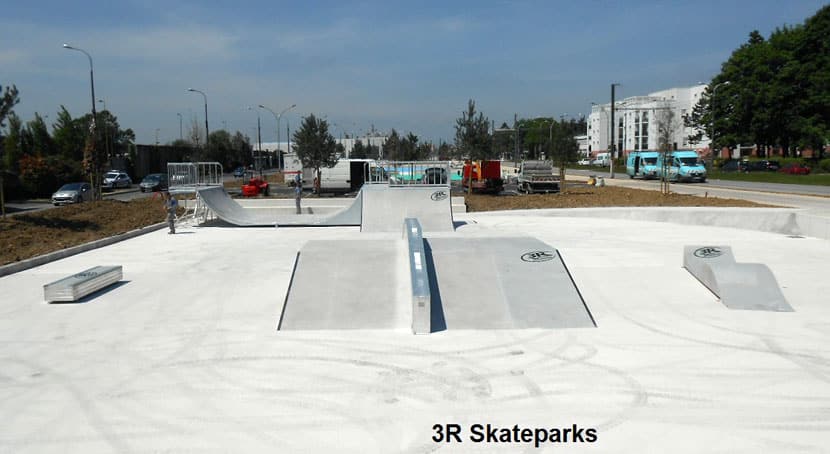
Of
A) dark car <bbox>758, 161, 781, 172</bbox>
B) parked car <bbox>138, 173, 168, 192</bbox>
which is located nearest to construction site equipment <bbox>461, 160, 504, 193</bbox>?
parked car <bbox>138, 173, 168, 192</bbox>

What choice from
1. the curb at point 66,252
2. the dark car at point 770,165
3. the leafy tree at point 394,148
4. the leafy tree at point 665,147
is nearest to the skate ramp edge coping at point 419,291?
the curb at point 66,252

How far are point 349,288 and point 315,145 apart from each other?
26996 millimetres

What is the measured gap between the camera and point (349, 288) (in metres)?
10.3

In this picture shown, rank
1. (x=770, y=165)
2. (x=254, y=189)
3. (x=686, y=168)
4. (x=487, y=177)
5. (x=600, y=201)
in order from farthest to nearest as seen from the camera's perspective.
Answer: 1. (x=770, y=165)
2. (x=686, y=168)
3. (x=254, y=189)
4. (x=487, y=177)
5. (x=600, y=201)

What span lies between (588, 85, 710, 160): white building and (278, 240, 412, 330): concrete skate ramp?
94.8 meters

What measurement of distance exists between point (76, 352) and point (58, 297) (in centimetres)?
284

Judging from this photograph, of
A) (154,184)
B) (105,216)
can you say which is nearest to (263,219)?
(105,216)

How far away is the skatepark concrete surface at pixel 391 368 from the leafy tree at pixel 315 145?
78.0 ft

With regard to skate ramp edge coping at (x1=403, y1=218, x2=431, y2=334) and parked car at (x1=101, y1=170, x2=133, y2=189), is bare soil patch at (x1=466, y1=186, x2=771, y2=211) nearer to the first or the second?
skate ramp edge coping at (x1=403, y1=218, x2=431, y2=334)

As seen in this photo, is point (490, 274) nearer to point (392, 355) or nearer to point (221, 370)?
point (392, 355)

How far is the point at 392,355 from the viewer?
26.0 feet

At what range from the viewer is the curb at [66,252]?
1339cm

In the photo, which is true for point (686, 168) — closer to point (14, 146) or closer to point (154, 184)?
point (154, 184)

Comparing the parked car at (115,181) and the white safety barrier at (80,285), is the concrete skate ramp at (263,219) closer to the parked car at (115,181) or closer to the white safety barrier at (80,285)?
the white safety barrier at (80,285)
